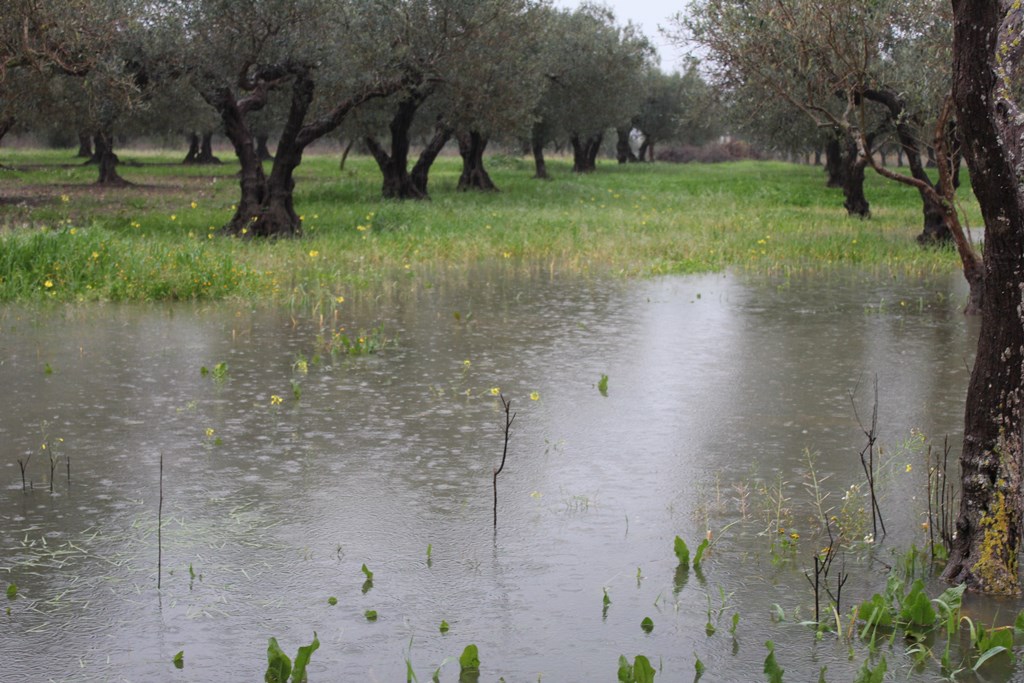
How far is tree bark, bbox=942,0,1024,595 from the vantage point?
5066 mm

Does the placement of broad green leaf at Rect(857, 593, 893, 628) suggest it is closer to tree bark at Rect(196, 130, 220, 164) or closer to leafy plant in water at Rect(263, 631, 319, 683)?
leafy plant in water at Rect(263, 631, 319, 683)

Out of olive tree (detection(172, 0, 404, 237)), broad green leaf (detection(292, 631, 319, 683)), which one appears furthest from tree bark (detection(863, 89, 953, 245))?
broad green leaf (detection(292, 631, 319, 683))

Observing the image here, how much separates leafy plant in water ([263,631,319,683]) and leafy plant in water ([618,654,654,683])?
1203mm

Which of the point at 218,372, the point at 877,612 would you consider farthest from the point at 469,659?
the point at 218,372

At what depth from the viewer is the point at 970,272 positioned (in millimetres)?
13500

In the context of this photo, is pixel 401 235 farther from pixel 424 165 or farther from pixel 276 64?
pixel 424 165

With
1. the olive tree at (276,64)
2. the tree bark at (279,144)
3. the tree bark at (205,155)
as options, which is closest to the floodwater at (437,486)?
the olive tree at (276,64)

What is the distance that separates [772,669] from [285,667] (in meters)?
1.90

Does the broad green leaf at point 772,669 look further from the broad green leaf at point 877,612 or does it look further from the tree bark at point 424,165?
the tree bark at point 424,165

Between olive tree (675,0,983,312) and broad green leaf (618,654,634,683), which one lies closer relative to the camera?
broad green leaf (618,654,634,683)

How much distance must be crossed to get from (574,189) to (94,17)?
21.8m

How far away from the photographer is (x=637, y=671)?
438 cm

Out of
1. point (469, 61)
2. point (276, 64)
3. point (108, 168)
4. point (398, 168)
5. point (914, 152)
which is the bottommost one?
point (108, 168)

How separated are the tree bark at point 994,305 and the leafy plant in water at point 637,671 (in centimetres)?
186
